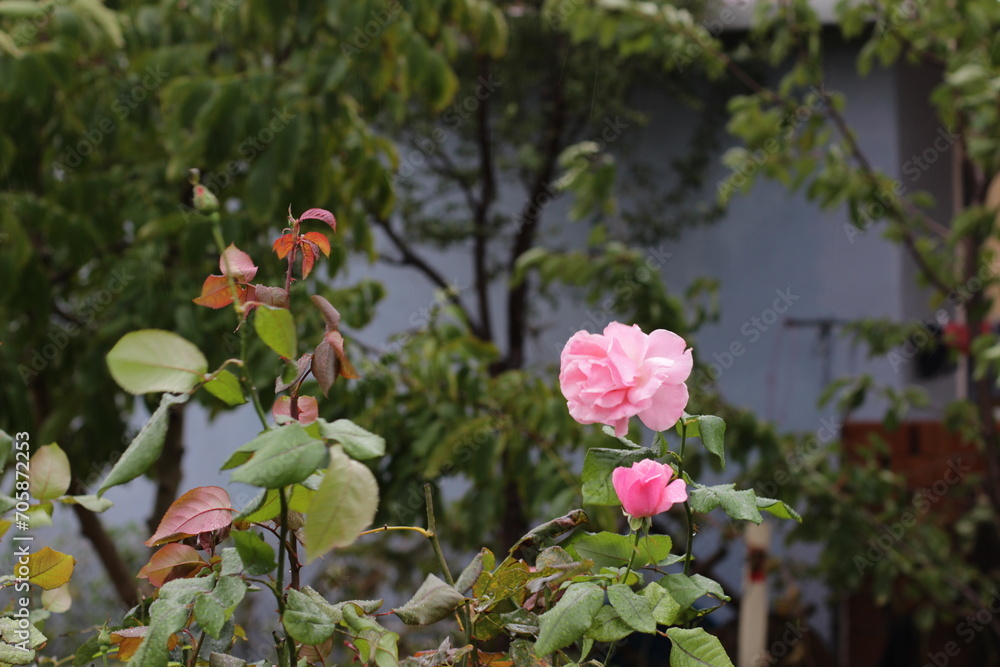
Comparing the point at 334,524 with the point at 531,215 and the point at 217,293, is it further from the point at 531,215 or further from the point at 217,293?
the point at 531,215

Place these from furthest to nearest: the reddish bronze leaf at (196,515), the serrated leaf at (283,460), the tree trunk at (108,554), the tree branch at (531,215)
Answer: the tree branch at (531,215) < the tree trunk at (108,554) < the reddish bronze leaf at (196,515) < the serrated leaf at (283,460)

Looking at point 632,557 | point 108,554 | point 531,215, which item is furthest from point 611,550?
Result: point 531,215

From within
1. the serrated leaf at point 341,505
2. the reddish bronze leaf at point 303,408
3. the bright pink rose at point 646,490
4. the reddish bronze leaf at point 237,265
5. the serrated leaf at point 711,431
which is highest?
the reddish bronze leaf at point 237,265

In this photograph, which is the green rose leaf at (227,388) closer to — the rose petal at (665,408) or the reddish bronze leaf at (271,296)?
the reddish bronze leaf at (271,296)

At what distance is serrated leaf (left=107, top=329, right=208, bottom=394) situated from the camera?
0.31 meters

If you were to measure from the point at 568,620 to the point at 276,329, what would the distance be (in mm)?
159

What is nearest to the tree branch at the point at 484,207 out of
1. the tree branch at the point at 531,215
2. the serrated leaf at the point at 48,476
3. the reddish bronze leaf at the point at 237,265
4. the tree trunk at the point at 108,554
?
the tree branch at the point at 531,215

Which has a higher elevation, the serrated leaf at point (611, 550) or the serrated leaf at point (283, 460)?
the serrated leaf at point (283, 460)

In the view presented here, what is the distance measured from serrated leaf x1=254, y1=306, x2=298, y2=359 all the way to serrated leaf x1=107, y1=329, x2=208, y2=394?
0.08ft

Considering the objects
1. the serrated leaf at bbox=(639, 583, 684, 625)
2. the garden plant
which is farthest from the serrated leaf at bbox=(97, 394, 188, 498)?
the serrated leaf at bbox=(639, 583, 684, 625)

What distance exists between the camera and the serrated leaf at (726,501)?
369 mm

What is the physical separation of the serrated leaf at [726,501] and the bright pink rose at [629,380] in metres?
0.04

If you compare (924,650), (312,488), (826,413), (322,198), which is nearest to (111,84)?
(322,198)

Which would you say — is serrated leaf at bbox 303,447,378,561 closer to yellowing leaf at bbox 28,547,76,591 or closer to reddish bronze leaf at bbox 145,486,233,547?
reddish bronze leaf at bbox 145,486,233,547
